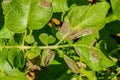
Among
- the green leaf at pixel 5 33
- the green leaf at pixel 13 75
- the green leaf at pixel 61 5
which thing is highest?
the green leaf at pixel 61 5

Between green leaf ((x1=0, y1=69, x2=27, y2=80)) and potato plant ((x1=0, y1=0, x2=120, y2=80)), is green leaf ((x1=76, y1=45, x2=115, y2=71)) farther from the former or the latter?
green leaf ((x1=0, y1=69, x2=27, y2=80))

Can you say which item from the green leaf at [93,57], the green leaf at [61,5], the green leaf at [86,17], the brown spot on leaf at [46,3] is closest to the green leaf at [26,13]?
the brown spot on leaf at [46,3]

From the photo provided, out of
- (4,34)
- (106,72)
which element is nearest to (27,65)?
(4,34)

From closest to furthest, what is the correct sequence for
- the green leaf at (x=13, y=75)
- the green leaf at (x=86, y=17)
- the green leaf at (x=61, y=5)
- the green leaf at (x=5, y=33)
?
the green leaf at (x=86, y=17)
the green leaf at (x=13, y=75)
the green leaf at (x=5, y=33)
the green leaf at (x=61, y=5)

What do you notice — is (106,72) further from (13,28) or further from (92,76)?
(13,28)

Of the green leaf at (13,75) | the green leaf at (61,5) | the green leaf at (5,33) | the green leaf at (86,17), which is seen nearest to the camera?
the green leaf at (86,17)

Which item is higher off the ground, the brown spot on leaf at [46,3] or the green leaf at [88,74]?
the brown spot on leaf at [46,3]

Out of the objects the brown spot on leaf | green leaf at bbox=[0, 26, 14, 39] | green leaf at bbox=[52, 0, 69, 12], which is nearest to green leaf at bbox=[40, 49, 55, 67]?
the brown spot on leaf

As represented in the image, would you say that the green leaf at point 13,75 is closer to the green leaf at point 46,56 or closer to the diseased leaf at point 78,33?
the green leaf at point 46,56
